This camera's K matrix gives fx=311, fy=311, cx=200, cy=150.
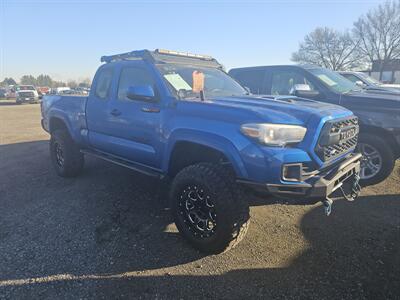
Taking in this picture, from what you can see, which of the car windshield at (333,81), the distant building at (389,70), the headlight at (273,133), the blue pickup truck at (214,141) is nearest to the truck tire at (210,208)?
the blue pickup truck at (214,141)

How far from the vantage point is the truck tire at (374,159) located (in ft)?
15.8

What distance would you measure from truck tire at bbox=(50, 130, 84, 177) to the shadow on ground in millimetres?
596

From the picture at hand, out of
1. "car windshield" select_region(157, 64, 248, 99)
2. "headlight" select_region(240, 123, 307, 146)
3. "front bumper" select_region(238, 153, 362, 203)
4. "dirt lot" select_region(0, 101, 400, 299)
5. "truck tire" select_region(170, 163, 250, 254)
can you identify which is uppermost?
"car windshield" select_region(157, 64, 248, 99)

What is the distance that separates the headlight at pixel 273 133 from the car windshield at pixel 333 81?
10.7 ft

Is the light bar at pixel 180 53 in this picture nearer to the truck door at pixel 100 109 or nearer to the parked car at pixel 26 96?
the truck door at pixel 100 109

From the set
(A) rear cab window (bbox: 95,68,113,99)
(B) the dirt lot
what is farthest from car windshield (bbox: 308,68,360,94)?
(A) rear cab window (bbox: 95,68,113,99)

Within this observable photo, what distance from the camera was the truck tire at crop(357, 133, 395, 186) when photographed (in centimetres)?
482

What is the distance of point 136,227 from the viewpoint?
3725 mm

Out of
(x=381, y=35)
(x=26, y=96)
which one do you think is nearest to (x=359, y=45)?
(x=381, y=35)

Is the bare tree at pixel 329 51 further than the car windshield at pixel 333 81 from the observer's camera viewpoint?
Yes

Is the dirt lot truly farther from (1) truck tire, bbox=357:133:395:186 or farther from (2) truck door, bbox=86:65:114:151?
(2) truck door, bbox=86:65:114:151

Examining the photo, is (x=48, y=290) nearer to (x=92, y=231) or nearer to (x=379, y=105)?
(x=92, y=231)

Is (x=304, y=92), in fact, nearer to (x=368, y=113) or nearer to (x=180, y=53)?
(x=368, y=113)

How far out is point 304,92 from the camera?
5.34 m
